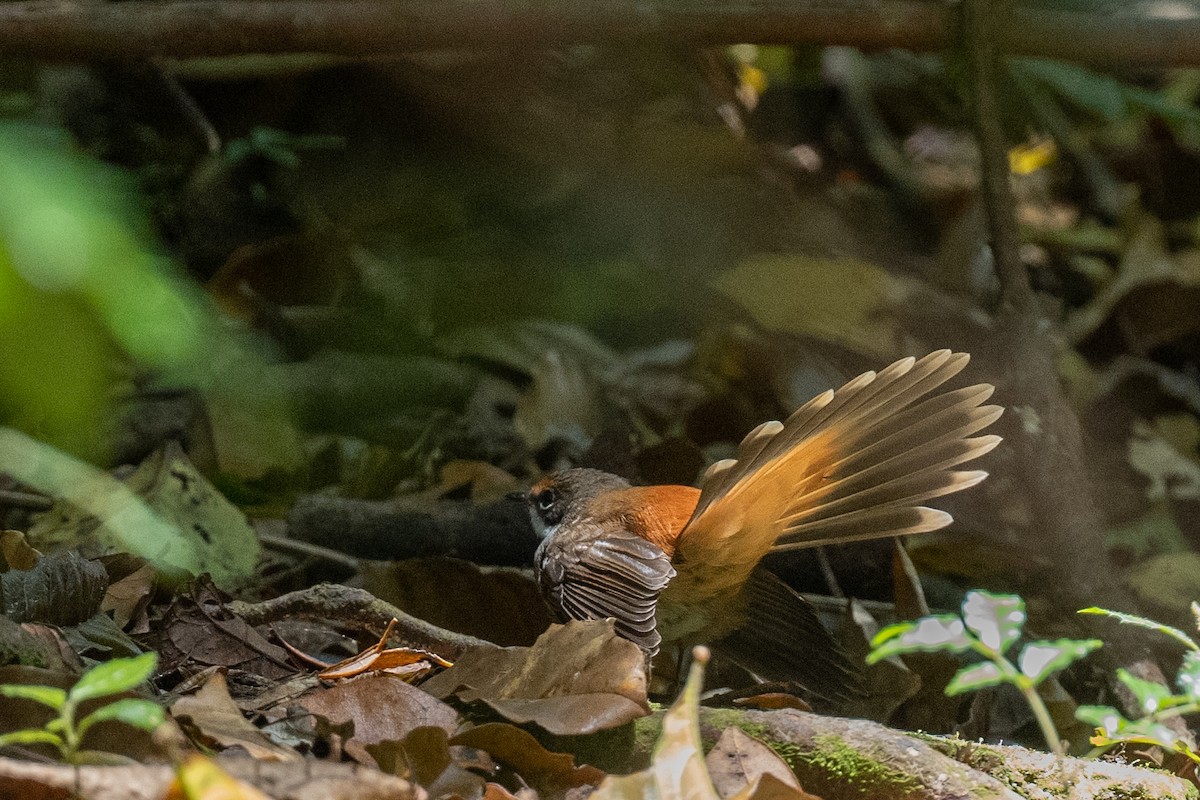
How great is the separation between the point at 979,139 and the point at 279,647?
2977 mm

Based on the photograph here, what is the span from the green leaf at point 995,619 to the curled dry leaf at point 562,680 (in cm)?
63

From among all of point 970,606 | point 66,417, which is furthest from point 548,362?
point 970,606

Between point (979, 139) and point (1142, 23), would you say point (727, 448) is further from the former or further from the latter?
point (1142, 23)

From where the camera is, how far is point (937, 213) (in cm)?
652

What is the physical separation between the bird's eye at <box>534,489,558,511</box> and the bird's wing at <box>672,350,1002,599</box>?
2.02 ft

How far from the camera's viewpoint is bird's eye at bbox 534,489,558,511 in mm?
3645

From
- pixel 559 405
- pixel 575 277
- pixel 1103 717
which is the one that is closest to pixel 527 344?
pixel 559 405

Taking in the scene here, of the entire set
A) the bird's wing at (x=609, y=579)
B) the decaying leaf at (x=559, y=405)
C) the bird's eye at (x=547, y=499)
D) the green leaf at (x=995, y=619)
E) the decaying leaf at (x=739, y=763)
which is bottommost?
the decaying leaf at (x=739, y=763)

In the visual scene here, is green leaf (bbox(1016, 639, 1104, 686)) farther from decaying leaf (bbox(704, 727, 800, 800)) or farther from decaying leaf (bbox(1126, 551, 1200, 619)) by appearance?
decaying leaf (bbox(1126, 551, 1200, 619))

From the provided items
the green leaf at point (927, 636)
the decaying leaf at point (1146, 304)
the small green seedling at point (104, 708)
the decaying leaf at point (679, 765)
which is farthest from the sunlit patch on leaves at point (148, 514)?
the decaying leaf at point (1146, 304)

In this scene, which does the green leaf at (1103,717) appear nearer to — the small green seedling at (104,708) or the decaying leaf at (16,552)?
the small green seedling at (104,708)

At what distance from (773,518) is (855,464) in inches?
9.8

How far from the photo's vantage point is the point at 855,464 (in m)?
2.99

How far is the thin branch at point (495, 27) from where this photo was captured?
12.5ft
